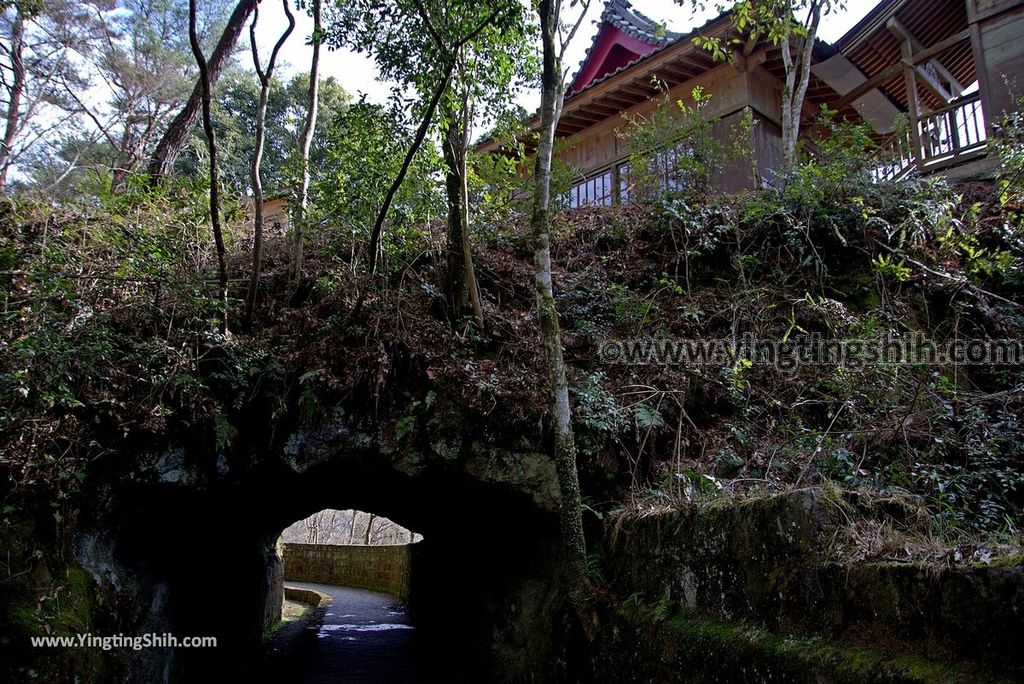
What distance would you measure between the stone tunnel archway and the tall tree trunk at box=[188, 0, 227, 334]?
6.27ft

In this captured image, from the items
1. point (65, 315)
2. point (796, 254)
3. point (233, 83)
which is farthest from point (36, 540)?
point (233, 83)

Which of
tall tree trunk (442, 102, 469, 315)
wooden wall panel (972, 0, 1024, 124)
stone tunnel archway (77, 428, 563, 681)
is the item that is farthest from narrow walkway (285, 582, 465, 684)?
wooden wall panel (972, 0, 1024, 124)

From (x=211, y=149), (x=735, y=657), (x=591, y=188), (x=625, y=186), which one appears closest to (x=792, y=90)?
(x=625, y=186)

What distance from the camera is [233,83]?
23.1m

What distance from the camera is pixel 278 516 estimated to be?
9.78 metres

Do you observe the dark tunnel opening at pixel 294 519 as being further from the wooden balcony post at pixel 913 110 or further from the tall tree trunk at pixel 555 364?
the wooden balcony post at pixel 913 110

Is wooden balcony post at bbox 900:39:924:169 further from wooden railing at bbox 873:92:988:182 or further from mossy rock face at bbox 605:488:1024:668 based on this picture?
mossy rock face at bbox 605:488:1024:668

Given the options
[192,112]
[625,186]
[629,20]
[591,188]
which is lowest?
[625,186]

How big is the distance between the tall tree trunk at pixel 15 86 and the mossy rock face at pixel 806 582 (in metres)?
14.8

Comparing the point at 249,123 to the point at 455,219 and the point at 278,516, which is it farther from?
the point at 455,219

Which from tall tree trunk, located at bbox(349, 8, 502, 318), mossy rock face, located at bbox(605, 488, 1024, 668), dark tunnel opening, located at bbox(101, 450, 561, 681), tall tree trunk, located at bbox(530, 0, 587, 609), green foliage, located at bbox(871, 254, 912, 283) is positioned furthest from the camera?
green foliage, located at bbox(871, 254, 912, 283)

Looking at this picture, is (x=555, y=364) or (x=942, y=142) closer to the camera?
(x=555, y=364)

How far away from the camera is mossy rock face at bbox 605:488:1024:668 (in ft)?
11.4

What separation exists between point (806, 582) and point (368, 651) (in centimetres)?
864
